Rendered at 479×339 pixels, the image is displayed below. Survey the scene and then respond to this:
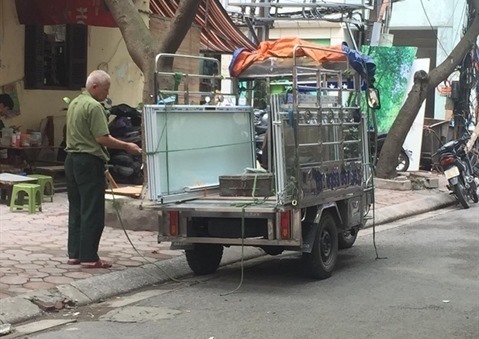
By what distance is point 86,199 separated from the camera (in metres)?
7.33

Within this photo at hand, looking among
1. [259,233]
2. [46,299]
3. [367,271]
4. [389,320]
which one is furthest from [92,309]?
[367,271]

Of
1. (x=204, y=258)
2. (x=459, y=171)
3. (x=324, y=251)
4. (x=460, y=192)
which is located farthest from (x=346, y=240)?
(x=459, y=171)

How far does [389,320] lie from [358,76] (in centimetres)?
354

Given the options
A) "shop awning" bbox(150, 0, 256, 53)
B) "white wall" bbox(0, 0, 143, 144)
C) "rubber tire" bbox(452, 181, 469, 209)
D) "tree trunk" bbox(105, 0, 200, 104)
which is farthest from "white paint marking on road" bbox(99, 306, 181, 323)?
"shop awning" bbox(150, 0, 256, 53)

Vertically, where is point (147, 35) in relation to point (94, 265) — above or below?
above

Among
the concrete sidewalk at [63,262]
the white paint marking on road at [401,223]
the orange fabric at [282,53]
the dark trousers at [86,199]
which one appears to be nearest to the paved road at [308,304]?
the concrete sidewalk at [63,262]

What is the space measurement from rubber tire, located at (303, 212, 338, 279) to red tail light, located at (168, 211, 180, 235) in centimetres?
131

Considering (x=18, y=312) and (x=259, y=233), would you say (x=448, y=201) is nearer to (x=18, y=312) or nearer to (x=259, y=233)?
(x=259, y=233)

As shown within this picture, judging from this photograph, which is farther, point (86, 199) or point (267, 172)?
point (267, 172)

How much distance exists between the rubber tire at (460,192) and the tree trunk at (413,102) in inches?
75.4

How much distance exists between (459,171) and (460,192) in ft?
1.37

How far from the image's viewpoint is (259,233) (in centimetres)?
728

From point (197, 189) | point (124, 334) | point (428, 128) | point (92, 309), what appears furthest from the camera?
point (428, 128)

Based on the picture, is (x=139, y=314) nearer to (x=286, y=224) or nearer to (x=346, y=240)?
(x=286, y=224)
